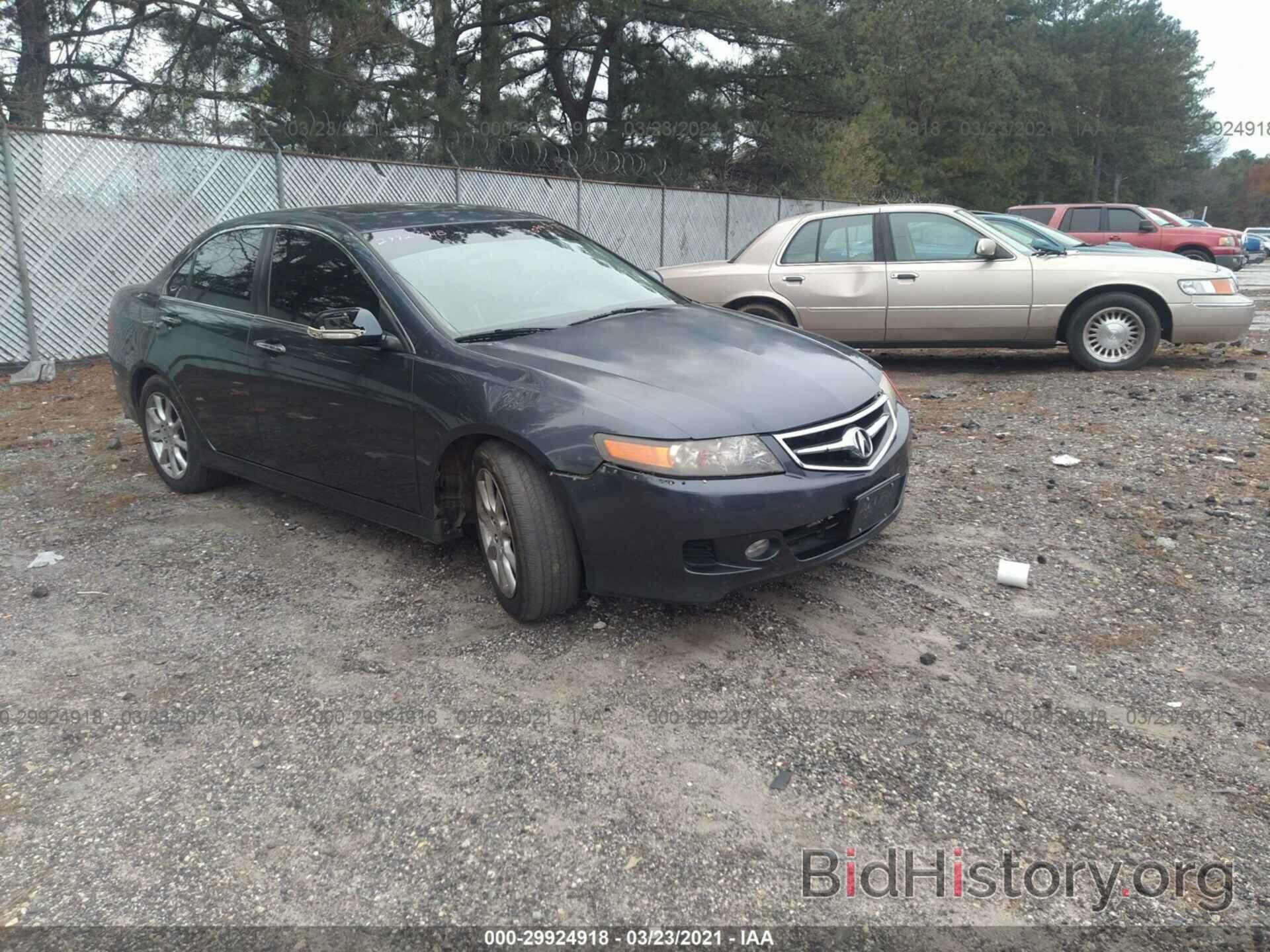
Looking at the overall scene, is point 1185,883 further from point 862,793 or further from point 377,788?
point 377,788

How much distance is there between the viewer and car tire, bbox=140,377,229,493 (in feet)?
17.0

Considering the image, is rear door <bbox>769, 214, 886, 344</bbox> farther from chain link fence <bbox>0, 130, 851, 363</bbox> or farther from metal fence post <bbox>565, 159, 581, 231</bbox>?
metal fence post <bbox>565, 159, 581, 231</bbox>

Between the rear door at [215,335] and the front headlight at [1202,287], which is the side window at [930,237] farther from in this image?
the rear door at [215,335]

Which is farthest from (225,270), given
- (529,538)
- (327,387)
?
(529,538)

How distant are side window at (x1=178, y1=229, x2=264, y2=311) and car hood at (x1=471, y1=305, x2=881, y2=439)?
69.9 inches

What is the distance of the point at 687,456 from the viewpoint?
10.4 ft

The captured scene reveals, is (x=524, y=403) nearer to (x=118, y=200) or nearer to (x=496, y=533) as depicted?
(x=496, y=533)

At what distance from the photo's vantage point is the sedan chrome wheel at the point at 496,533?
359 cm

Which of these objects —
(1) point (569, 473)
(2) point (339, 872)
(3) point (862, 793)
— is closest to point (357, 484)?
(1) point (569, 473)

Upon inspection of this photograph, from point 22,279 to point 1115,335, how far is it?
10150 millimetres

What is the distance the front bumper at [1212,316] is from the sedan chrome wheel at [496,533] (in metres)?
6.84

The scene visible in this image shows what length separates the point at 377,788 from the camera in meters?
2.69

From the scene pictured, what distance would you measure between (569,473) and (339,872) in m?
1.46

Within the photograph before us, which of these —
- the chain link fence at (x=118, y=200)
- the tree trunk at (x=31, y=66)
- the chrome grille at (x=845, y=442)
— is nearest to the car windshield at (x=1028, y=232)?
the chrome grille at (x=845, y=442)
